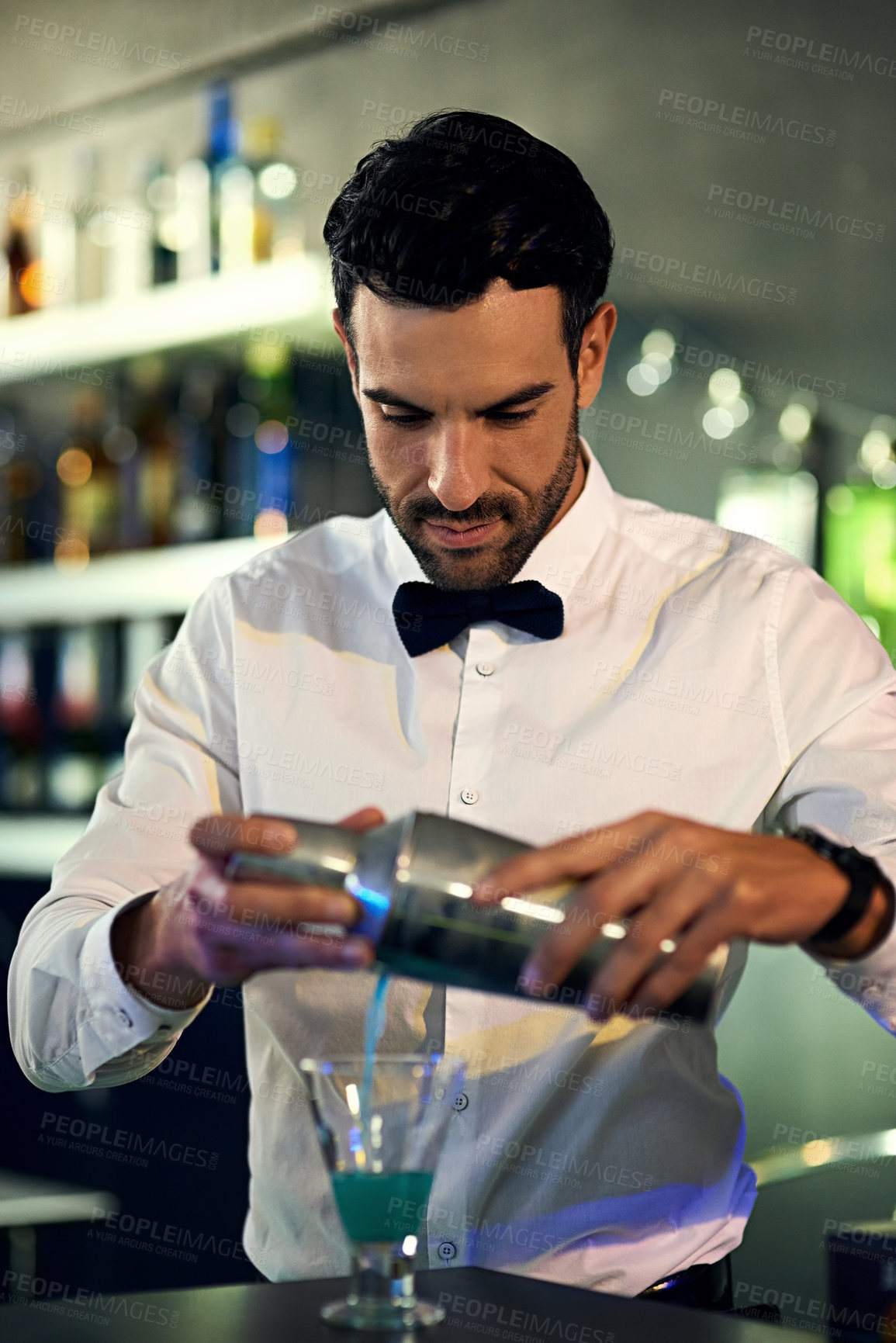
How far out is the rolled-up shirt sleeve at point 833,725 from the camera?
1398 mm

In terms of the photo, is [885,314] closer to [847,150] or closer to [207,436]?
[847,150]

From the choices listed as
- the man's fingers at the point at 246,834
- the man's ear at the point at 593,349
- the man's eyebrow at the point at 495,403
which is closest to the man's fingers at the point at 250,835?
the man's fingers at the point at 246,834

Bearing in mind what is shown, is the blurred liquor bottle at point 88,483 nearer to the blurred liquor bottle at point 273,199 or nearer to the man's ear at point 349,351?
the blurred liquor bottle at point 273,199

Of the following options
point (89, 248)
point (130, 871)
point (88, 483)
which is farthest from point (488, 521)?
point (89, 248)

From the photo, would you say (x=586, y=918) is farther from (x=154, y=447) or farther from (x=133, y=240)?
(x=133, y=240)

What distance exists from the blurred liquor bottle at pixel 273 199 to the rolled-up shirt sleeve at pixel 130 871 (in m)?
1.09

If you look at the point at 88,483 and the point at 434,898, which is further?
the point at 88,483

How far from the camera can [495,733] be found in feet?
5.09

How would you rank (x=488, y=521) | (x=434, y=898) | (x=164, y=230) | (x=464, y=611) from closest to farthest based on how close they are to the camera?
(x=434, y=898)
(x=488, y=521)
(x=464, y=611)
(x=164, y=230)

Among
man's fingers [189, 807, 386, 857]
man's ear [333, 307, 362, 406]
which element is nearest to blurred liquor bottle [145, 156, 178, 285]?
man's ear [333, 307, 362, 406]

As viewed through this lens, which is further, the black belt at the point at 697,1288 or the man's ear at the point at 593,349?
the man's ear at the point at 593,349

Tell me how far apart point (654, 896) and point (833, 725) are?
23.4 inches

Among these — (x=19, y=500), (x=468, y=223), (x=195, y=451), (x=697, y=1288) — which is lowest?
(x=19, y=500)

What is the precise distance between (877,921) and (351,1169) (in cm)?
48
